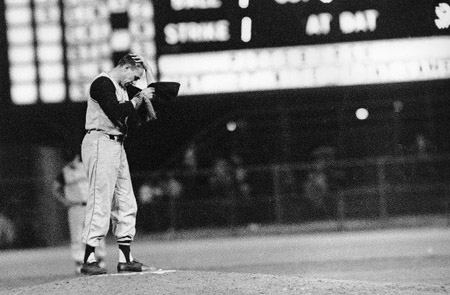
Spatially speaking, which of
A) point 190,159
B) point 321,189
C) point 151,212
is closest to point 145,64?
point 151,212

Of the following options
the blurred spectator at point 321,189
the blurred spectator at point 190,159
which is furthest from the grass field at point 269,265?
the blurred spectator at point 190,159

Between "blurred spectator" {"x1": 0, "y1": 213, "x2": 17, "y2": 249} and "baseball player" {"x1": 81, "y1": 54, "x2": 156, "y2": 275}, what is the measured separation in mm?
11569

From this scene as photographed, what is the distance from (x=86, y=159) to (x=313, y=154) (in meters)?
15.8

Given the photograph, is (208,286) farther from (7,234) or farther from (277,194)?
(277,194)

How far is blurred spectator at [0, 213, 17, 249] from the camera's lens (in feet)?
61.1

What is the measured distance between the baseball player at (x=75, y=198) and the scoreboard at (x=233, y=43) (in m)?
3.97

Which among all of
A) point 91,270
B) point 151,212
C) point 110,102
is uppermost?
point 110,102

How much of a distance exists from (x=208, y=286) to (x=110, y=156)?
1339mm

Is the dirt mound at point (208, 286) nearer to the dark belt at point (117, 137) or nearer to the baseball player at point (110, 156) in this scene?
the baseball player at point (110, 156)

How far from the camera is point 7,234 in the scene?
18641 mm

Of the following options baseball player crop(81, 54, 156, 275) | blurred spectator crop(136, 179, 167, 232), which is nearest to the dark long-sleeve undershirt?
baseball player crop(81, 54, 156, 275)

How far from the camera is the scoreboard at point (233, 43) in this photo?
15430 millimetres

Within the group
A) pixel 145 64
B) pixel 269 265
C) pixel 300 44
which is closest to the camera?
pixel 145 64

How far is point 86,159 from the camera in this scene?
732 centimetres
